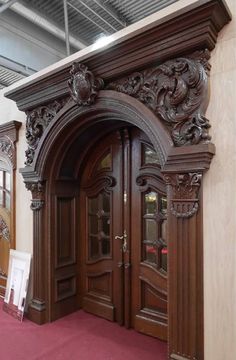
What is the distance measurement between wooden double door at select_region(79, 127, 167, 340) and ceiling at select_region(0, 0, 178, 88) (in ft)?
4.65

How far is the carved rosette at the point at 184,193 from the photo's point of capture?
1.90 meters

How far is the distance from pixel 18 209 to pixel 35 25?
2214 millimetres

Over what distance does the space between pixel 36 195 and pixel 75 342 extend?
146cm

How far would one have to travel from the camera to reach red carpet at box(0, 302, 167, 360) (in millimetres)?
2373

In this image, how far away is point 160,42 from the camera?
2.00 m

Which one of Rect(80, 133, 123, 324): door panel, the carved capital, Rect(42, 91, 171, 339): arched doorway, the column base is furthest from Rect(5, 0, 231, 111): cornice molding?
the column base

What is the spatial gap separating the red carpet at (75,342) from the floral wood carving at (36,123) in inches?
66.3

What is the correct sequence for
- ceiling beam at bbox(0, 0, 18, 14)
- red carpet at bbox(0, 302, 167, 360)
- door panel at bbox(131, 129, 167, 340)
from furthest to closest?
ceiling beam at bbox(0, 0, 18, 14), door panel at bbox(131, 129, 167, 340), red carpet at bbox(0, 302, 167, 360)

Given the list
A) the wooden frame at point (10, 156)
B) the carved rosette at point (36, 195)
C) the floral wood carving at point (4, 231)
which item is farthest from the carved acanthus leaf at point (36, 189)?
the floral wood carving at point (4, 231)

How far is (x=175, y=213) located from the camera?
78.4 inches

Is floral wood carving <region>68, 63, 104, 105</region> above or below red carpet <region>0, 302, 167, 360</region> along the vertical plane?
above

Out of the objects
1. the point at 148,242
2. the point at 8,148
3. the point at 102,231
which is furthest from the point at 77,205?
the point at 8,148

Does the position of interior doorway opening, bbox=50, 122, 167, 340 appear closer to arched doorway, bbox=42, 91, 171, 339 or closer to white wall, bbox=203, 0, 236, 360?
arched doorway, bbox=42, 91, 171, 339

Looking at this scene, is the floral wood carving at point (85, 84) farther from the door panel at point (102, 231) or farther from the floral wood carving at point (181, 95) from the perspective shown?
the door panel at point (102, 231)
